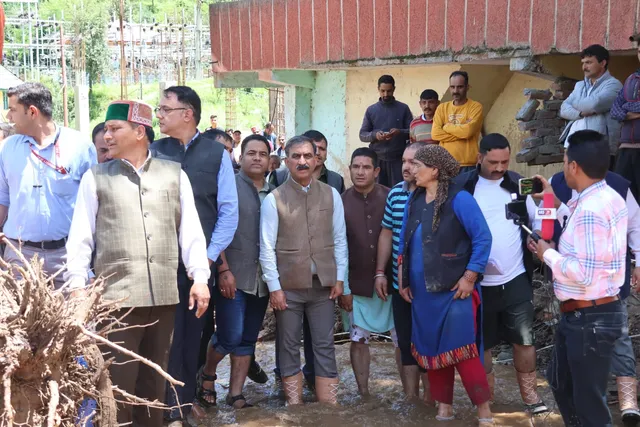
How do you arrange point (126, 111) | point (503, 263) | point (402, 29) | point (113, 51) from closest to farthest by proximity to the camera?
point (126, 111)
point (503, 263)
point (402, 29)
point (113, 51)

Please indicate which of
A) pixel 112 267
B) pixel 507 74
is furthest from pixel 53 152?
pixel 507 74

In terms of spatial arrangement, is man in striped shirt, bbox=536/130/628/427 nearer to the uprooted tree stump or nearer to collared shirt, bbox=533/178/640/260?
collared shirt, bbox=533/178/640/260

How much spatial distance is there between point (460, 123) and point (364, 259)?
2.63 metres

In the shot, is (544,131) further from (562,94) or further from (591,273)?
(591,273)

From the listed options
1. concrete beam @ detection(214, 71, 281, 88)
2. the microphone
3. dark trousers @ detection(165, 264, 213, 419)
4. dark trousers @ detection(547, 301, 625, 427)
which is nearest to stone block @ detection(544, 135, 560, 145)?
the microphone

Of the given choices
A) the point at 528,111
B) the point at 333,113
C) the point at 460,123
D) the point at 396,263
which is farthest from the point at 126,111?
the point at 333,113

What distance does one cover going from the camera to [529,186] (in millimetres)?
4367

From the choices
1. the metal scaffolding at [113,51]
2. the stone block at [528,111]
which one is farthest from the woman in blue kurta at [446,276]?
the metal scaffolding at [113,51]

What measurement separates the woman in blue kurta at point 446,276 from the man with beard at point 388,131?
3.62 m

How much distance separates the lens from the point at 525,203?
4.78m

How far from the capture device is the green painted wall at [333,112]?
39.8ft

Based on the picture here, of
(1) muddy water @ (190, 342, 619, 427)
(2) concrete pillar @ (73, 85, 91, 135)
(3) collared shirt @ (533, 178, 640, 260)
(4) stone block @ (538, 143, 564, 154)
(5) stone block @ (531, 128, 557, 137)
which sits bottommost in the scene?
(1) muddy water @ (190, 342, 619, 427)

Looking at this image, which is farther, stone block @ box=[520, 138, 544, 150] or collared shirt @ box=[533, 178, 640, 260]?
stone block @ box=[520, 138, 544, 150]

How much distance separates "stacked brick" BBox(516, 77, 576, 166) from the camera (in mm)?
7574
